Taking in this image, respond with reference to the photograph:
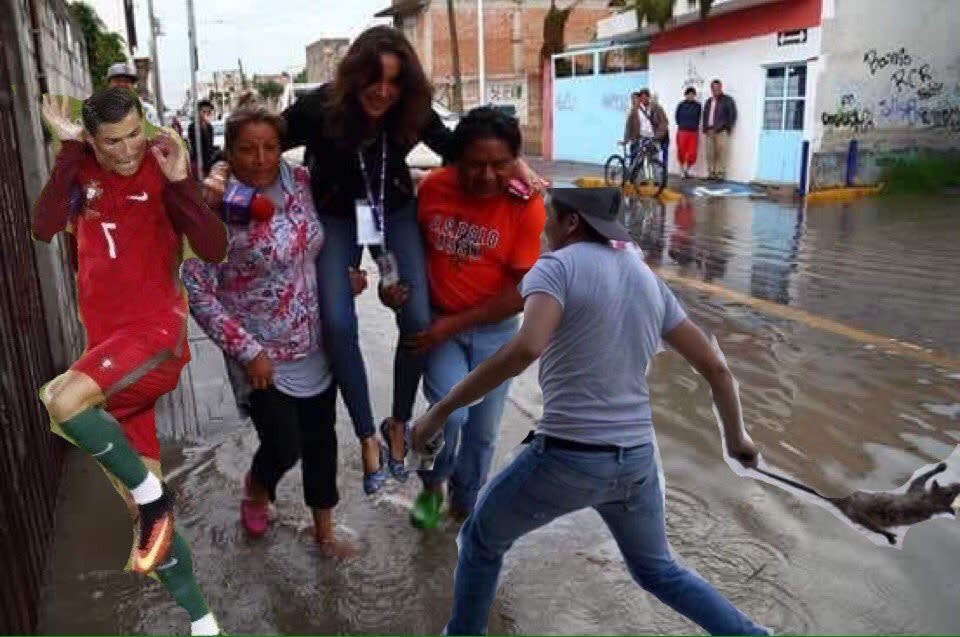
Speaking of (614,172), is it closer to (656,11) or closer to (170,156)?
(656,11)

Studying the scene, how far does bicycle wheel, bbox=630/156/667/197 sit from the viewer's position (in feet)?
51.5

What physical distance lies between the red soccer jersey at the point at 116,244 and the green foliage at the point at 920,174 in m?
15.4

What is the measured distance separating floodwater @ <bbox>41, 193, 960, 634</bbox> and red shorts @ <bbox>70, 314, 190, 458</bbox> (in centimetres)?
82

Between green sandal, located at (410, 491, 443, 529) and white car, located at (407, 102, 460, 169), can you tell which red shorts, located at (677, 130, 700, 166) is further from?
green sandal, located at (410, 491, 443, 529)

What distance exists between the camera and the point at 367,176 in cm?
329

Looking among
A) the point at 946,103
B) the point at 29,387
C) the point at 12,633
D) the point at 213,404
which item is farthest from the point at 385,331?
the point at 946,103

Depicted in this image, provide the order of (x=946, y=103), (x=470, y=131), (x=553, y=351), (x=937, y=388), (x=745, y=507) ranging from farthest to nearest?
(x=946, y=103)
(x=937, y=388)
(x=745, y=507)
(x=470, y=131)
(x=553, y=351)

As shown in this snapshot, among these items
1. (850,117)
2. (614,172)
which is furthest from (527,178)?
(614,172)

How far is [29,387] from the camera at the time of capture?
3555 mm

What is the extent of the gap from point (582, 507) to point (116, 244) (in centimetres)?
147

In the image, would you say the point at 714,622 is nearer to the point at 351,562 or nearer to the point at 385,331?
the point at 351,562

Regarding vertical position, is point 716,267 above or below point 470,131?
below

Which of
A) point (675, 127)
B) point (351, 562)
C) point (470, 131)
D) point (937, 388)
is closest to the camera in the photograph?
point (470, 131)

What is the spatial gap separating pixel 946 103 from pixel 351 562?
51.7 feet
